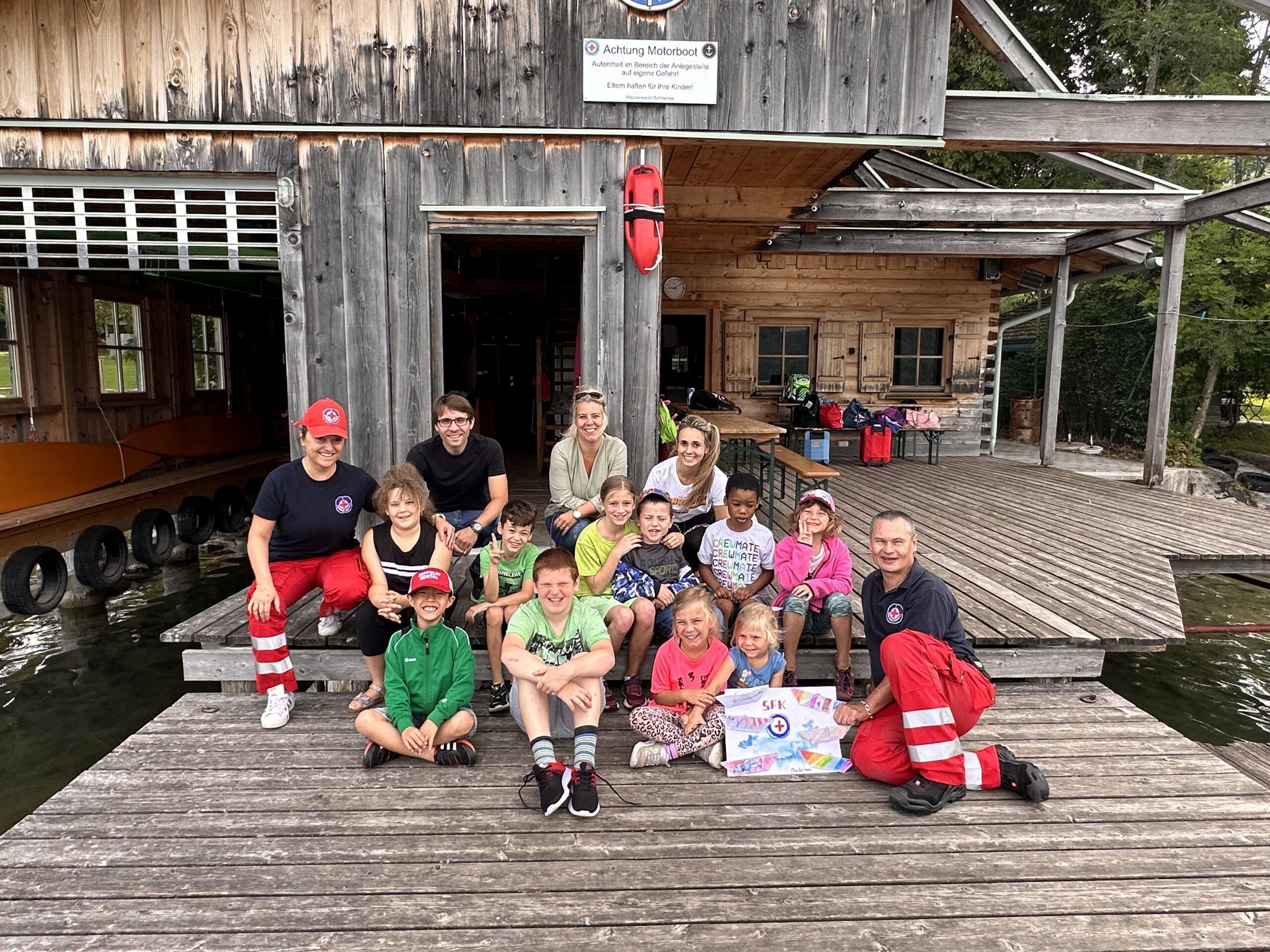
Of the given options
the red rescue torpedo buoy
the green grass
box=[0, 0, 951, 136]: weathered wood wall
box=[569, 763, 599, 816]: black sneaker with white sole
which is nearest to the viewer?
box=[569, 763, 599, 816]: black sneaker with white sole

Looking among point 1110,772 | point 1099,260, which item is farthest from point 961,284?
point 1110,772

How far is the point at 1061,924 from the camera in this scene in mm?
2223

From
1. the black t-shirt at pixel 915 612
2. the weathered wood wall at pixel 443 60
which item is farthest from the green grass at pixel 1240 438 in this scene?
the black t-shirt at pixel 915 612

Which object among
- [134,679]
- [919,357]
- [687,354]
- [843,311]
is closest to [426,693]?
[134,679]

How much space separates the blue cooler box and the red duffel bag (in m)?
0.22

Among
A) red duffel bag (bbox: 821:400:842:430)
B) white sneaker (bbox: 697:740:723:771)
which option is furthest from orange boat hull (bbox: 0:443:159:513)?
red duffel bag (bbox: 821:400:842:430)

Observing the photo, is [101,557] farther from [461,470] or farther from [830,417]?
[830,417]

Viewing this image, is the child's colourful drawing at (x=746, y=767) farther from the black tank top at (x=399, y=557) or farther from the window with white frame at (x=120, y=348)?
the window with white frame at (x=120, y=348)

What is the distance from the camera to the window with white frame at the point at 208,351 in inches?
412

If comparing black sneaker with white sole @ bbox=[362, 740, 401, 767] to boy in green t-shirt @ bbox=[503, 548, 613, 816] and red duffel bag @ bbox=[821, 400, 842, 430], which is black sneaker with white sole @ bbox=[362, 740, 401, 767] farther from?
red duffel bag @ bbox=[821, 400, 842, 430]

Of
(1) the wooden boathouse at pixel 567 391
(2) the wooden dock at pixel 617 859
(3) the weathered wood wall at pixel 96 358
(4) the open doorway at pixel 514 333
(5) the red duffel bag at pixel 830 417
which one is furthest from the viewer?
(5) the red duffel bag at pixel 830 417

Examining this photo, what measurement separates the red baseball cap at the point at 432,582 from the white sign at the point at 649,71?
3130 millimetres

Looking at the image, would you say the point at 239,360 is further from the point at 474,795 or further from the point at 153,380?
the point at 474,795

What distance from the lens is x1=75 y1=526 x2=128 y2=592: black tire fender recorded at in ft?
22.9
